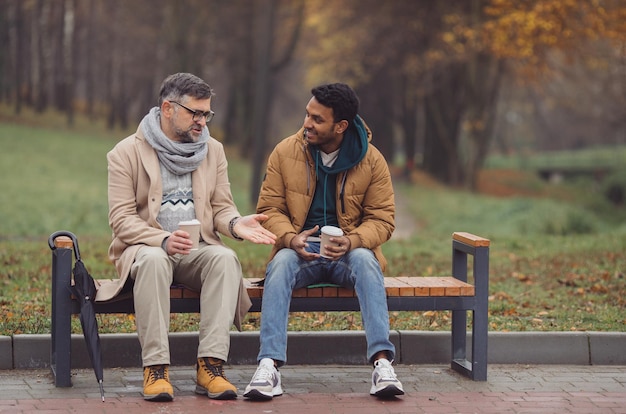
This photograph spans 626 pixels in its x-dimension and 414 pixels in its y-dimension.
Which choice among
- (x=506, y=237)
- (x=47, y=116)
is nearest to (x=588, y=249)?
(x=506, y=237)

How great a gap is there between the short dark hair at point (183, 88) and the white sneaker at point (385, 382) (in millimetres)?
1844

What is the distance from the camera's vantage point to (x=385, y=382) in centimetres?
600

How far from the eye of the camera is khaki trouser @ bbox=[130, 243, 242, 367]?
19.5 feet

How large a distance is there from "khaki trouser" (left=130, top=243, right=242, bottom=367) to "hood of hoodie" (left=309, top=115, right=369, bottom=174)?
2.80ft

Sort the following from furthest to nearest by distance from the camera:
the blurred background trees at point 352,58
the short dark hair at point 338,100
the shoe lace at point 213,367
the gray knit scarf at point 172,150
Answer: the blurred background trees at point 352,58 → the short dark hair at point 338,100 → the gray knit scarf at point 172,150 → the shoe lace at point 213,367

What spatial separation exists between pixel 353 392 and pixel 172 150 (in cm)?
172

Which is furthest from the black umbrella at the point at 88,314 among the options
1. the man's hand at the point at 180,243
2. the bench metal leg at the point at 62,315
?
the man's hand at the point at 180,243

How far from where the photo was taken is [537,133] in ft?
258

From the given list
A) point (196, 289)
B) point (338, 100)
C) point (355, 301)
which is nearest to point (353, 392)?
point (355, 301)

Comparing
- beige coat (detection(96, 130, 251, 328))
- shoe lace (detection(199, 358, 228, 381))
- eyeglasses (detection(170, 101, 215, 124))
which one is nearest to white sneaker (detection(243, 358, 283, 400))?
shoe lace (detection(199, 358, 228, 381))

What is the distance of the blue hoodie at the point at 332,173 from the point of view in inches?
262

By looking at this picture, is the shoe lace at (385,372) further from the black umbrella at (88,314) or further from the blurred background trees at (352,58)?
the blurred background trees at (352,58)

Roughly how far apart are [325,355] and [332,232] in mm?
1102

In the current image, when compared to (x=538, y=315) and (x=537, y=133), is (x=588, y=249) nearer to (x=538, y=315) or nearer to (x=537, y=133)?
(x=538, y=315)
